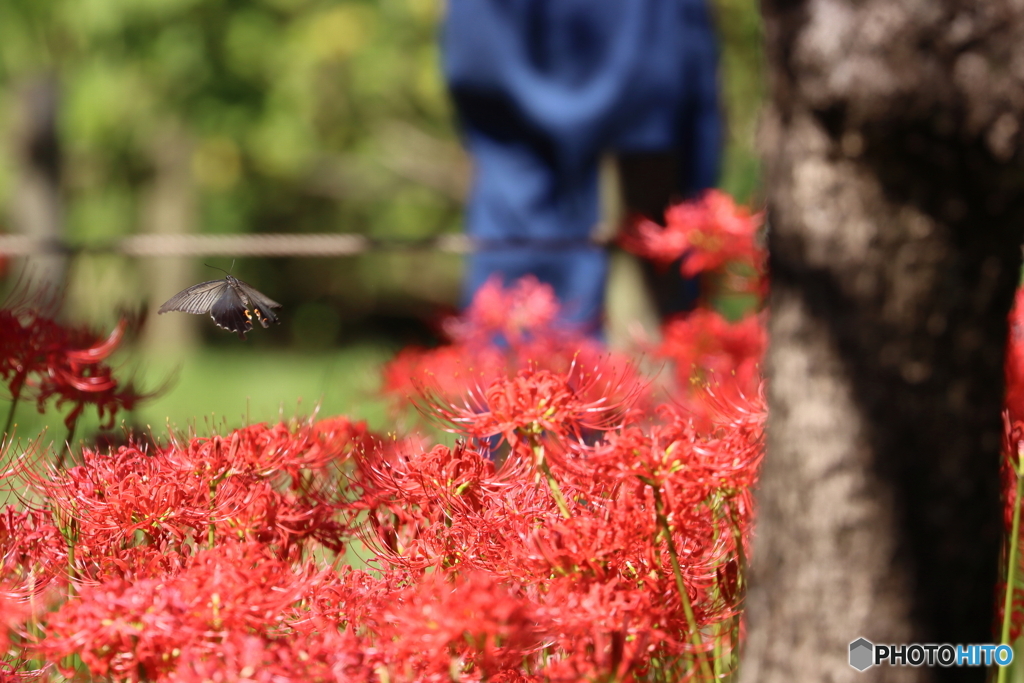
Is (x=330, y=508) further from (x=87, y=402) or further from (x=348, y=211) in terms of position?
(x=348, y=211)

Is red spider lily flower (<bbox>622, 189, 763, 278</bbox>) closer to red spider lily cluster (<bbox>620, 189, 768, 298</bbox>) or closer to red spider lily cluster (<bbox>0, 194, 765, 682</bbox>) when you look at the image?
red spider lily cluster (<bbox>620, 189, 768, 298</bbox>)

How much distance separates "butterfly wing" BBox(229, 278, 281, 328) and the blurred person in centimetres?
129

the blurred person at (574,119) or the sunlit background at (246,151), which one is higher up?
the sunlit background at (246,151)

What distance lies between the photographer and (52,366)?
1.24 meters

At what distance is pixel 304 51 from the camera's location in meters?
10.7

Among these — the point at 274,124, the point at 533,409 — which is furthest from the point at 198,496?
the point at 274,124

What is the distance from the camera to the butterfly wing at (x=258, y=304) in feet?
3.20

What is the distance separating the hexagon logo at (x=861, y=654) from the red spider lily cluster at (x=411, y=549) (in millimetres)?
141

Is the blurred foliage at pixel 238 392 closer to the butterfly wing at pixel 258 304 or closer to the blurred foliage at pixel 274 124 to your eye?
the butterfly wing at pixel 258 304

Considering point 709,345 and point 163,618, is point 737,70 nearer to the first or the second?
point 709,345

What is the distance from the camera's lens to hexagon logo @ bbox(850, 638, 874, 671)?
31.7 inches

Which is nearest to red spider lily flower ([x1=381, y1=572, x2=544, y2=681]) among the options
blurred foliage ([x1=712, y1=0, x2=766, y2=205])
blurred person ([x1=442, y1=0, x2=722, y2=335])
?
blurred person ([x1=442, y1=0, x2=722, y2=335])

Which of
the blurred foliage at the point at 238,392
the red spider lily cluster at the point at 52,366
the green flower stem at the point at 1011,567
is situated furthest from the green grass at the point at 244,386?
the green flower stem at the point at 1011,567

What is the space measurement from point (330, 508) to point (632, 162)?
1.53m
